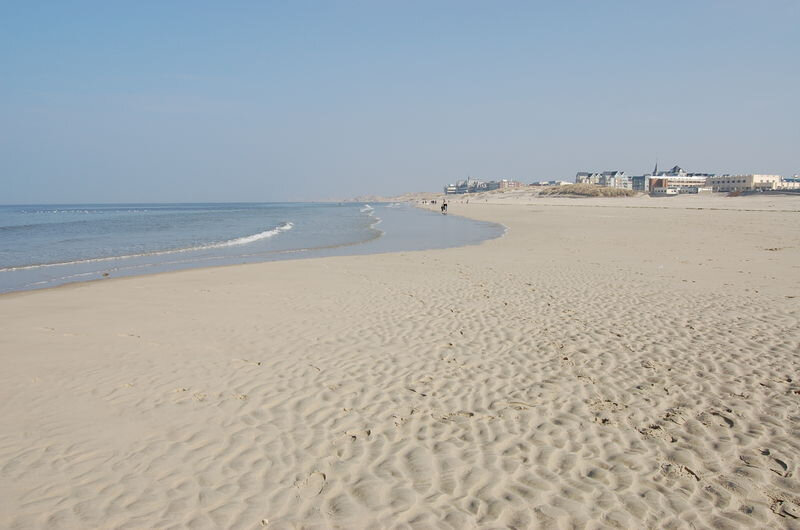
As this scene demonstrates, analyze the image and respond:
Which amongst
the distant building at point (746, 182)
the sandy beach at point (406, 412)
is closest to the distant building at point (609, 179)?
the distant building at point (746, 182)

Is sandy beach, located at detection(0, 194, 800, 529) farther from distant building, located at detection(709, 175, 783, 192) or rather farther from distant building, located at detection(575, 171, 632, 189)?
distant building, located at detection(575, 171, 632, 189)

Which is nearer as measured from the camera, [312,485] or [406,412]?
[312,485]

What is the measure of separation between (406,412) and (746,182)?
12981 cm

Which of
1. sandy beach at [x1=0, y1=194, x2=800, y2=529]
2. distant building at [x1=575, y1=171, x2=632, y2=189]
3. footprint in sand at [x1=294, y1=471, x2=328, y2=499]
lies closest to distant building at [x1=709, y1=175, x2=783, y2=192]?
distant building at [x1=575, y1=171, x2=632, y2=189]

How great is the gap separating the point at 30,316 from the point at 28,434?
19.2ft

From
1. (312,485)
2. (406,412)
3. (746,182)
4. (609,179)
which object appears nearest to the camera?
(312,485)

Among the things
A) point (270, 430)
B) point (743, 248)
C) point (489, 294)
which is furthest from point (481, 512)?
point (743, 248)

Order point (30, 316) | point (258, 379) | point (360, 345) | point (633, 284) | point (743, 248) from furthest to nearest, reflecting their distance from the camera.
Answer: point (743, 248), point (633, 284), point (30, 316), point (360, 345), point (258, 379)

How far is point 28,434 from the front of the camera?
431cm

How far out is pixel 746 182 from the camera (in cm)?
10494

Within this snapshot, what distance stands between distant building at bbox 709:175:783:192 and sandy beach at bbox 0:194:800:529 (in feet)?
381

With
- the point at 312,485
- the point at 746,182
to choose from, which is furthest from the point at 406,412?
the point at 746,182

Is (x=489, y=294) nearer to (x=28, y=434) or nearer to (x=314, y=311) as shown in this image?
(x=314, y=311)

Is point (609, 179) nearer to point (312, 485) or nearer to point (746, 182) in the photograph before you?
point (746, 182)
